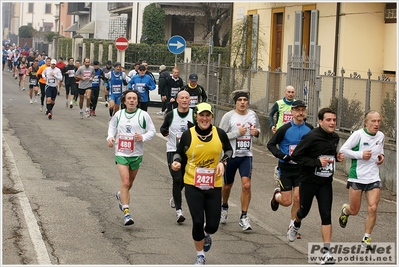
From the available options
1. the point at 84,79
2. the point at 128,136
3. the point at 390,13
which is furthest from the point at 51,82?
the point at 128,136

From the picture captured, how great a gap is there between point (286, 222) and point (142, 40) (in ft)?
133

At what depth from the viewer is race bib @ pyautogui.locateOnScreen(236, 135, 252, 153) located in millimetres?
10562

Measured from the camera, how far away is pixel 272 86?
21484mm

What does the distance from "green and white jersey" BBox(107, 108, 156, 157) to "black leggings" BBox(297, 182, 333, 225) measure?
8.23ft

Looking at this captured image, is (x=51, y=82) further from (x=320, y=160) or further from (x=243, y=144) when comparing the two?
(x=320, y=160)

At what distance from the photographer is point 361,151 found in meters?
9.45

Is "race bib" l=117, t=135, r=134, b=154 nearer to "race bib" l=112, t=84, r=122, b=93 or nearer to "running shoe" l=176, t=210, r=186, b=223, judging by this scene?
"running shoe" l=176, t=210, r=186, b=223

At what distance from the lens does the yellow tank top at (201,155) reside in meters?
8.56

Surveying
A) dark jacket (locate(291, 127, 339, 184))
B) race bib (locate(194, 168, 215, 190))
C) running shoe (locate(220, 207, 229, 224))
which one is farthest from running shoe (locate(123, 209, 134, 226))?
dark jacket (locate(291, 127, 339, 184))

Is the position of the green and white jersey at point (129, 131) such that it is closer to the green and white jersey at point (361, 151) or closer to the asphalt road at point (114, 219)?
the asphalt road at point (114, 219)

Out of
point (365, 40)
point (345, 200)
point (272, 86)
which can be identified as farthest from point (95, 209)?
point (365, 40)

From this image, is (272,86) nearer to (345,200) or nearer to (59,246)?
(345,200)

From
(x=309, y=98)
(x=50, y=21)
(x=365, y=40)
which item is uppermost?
(x=50, y=21)

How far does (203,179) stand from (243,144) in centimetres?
215
